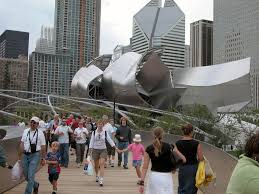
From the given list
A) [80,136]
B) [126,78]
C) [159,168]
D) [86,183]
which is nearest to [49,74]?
[126,78]

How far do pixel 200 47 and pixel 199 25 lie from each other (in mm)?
8192

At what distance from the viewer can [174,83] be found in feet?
126

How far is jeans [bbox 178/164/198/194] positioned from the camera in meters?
5.32

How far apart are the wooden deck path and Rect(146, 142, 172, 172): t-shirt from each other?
9.89ft

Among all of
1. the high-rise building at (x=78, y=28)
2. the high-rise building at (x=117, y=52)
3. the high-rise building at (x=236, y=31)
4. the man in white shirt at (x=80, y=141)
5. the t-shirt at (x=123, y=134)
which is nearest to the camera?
the t-shirt at (x=123, y=134)

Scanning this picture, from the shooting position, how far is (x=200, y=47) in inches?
5531

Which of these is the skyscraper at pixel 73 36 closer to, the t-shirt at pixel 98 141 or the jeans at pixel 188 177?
the t-shirt at pixel 98 141

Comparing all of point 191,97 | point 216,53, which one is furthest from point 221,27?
point 191,97

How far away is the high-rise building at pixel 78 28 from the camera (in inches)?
4936

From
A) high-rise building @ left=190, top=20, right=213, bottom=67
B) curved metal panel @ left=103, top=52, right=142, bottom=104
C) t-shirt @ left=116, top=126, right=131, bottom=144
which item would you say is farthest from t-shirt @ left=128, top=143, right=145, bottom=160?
high-rise building @ left=190, top=20, right=213, bottom=67

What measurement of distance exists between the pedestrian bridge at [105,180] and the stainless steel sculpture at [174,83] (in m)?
24.8

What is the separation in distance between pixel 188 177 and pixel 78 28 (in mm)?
124423

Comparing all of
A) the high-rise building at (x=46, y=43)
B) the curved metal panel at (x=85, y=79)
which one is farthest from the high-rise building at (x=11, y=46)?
the curved metal panel at (x=85, y=79)

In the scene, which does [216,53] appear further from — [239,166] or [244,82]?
[239,166]
